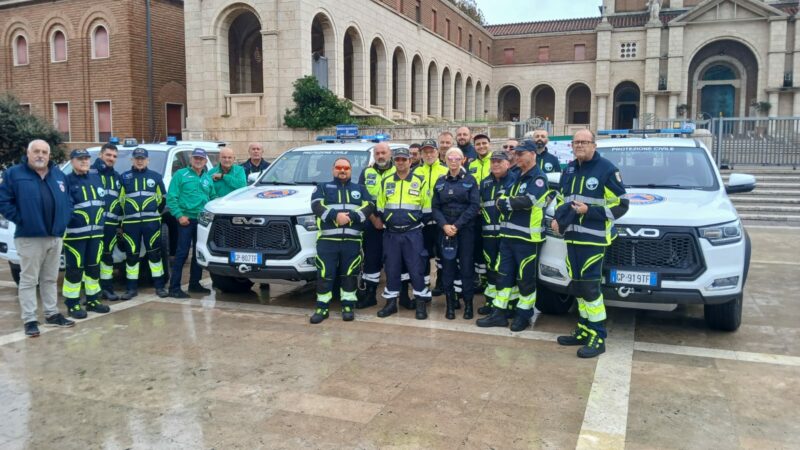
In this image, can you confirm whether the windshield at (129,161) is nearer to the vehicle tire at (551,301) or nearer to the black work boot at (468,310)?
the black work boot at (468,310)

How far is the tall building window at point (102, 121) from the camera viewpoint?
27.0 m

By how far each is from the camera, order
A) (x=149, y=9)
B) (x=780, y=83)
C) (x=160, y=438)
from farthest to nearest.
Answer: (x=780, y=83) < (x=149, y=9) < (x=160, y=438)

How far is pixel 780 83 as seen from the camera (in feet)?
136

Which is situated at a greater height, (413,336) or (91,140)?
(91,140)

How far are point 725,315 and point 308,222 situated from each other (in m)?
4.34

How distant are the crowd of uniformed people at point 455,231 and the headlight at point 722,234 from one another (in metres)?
0.83

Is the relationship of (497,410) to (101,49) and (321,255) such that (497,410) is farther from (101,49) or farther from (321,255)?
(101,49)

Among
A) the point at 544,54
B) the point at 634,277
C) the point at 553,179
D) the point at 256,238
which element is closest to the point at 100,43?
the point at 256,238

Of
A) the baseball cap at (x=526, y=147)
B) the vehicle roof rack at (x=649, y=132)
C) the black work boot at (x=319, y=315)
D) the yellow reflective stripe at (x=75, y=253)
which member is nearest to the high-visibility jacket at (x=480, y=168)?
the baseball cap at (x=526, y=147)

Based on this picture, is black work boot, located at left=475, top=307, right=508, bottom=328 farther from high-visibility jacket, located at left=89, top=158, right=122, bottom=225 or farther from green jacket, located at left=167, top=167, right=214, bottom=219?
high-visibility jacket, located at left=89, top=158, right=122, bottom=225

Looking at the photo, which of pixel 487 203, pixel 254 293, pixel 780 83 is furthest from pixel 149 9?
pixel 780 83

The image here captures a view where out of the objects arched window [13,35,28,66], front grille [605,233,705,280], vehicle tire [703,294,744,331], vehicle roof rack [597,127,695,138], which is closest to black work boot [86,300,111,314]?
front grille [605,233,705,280]

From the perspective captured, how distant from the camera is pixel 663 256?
18.6ft

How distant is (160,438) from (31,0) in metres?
30.2
